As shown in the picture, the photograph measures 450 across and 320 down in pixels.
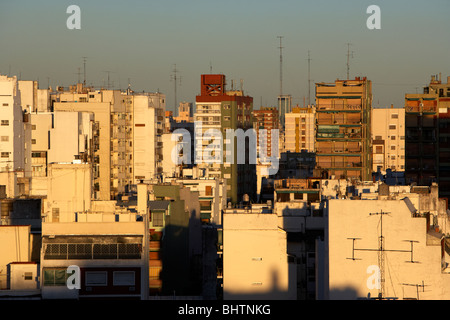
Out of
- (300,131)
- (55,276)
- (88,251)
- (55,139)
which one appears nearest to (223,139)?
(55,139)

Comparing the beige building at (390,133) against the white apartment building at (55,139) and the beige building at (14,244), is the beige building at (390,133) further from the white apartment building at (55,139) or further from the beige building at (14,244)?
the beige building at (14,244)

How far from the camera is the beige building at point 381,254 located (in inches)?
1218

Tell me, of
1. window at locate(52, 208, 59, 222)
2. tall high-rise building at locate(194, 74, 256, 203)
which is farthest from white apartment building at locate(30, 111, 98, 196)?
window at locate(52, 208, 59, 222)

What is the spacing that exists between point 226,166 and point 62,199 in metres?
66.7

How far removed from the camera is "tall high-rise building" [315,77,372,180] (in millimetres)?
90250

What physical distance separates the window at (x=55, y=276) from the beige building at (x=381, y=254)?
8504 mm

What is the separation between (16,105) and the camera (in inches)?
3059

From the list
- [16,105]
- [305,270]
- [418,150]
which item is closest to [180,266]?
[305,270]

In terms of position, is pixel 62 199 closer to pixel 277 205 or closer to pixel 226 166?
pixel 277 205

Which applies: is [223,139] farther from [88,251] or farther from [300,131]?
[88,251]

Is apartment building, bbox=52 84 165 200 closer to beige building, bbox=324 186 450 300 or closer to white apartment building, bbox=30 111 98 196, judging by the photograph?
white apartment building, bbox=30 111 98 196

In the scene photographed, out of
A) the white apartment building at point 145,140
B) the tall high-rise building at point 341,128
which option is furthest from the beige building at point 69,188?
the white apartment building at point 145,140

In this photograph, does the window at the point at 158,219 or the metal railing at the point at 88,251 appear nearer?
→ the metal railing at the point at 88,251

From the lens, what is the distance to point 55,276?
32531 millimetres
